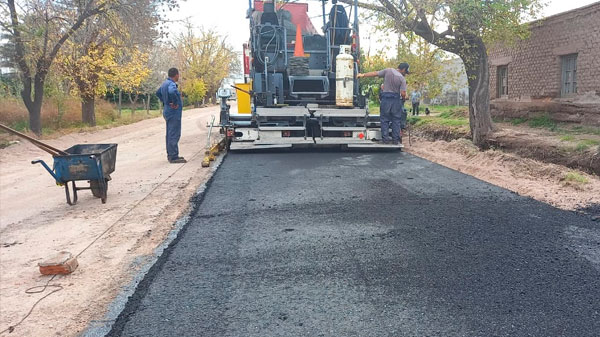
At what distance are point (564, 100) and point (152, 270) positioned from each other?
12.0m

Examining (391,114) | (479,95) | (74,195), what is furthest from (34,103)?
(479,95)

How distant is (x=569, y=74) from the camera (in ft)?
42.0

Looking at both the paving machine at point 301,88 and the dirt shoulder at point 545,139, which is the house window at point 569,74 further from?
the paving machine at point 301,88

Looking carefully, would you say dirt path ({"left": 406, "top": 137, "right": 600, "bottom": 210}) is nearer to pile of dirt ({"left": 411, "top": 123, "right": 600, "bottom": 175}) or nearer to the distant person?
pile of dirt ({"left": 411, "top": 123, "right": 600, "bottom": 175})

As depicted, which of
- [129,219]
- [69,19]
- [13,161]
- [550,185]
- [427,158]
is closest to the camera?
[129,219]

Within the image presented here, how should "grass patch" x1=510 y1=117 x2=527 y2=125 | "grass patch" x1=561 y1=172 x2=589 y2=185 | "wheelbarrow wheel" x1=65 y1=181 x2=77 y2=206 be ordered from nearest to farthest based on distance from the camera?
"wheelbarrow wheel" x1=65 y1=181 x2=77 y2=206 < "grass patch" x1=561 y1=172 x2=589 y2=185 < "grass patch" x1=510 y1=117 x2=527 y2=125

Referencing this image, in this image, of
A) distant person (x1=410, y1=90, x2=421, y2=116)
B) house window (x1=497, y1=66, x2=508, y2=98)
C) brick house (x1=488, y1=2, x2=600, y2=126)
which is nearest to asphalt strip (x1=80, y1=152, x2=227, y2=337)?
brick house (x1=488, y1=2, x2=600, y2=126)

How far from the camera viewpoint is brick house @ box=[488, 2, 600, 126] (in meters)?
11.7

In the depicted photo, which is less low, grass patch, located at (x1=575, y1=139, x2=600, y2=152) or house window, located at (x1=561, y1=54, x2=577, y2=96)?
house window, located at (x1=561, y1=54, x2=577, y2=96)

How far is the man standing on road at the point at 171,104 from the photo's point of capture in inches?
371

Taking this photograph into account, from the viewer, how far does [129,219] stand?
19.2ft

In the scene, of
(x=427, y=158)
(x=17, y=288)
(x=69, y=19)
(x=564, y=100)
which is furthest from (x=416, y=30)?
(x=69, y=19)

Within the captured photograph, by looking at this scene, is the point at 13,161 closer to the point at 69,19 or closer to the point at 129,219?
the point at 69,19

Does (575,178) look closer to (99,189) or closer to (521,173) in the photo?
(521,173)
